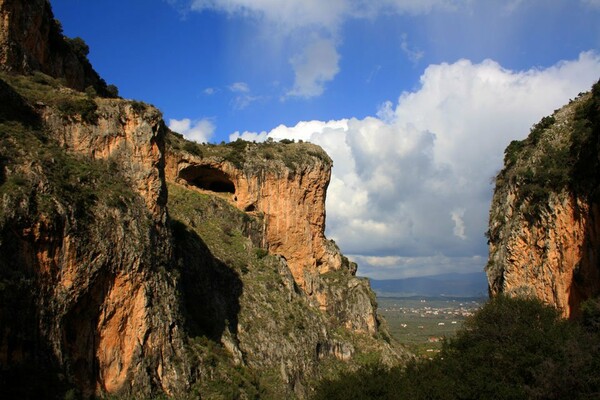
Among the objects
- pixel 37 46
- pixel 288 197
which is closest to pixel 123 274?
pixel 37 46

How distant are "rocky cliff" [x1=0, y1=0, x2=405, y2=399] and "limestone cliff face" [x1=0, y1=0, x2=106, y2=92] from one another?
23 centimetres

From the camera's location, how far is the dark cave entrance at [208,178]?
5500cm

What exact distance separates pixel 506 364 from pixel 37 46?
43.5 metres

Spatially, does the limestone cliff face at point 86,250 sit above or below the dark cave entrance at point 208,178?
below

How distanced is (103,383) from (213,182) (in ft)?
128

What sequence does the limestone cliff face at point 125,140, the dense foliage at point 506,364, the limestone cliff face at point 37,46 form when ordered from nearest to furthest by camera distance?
the dense foliage at point 506,364 → the limestone cliff face at point 125,140 → the limestone cliff face at point 37,46

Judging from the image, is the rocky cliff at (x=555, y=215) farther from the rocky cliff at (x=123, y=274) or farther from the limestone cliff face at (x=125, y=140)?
the limestone cliff face at (x=125, y=140)

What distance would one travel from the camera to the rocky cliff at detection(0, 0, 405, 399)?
62.2ft

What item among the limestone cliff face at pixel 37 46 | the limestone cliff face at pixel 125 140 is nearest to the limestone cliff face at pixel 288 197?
the limestone cliff face at pixel 37 46

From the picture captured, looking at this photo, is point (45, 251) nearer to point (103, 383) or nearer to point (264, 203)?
point (103, 383)

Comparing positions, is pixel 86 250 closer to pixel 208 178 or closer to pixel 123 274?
pixel 123 274

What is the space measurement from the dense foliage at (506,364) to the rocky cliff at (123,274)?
31.3 ft

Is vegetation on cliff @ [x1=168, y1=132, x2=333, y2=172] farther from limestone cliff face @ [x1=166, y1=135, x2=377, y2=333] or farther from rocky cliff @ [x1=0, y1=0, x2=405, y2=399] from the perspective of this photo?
rocky cliff @ [x1=0, y1=0, x2=405, y2=399]

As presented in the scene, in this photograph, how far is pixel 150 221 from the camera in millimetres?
26625
